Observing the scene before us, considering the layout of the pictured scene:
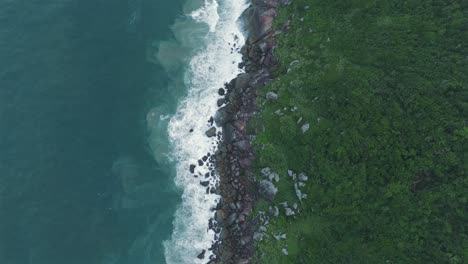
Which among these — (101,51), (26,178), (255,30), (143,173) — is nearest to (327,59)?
(255,30)

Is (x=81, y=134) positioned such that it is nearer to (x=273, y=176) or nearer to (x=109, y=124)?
(x=109, y=124)

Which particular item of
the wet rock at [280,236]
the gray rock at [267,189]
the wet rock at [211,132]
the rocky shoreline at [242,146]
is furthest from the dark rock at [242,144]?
the wet rock at [280,236]

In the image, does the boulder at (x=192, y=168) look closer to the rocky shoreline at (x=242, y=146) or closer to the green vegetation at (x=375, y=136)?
the rocky shoreline at (x=242, y=146)

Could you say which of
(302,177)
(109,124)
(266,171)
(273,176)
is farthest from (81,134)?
(302,177)

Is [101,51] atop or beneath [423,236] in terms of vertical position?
atop

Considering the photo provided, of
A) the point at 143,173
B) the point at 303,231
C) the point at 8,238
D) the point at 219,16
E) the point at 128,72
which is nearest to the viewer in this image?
the point at 303,231

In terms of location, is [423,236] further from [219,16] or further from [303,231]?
[219,16]
